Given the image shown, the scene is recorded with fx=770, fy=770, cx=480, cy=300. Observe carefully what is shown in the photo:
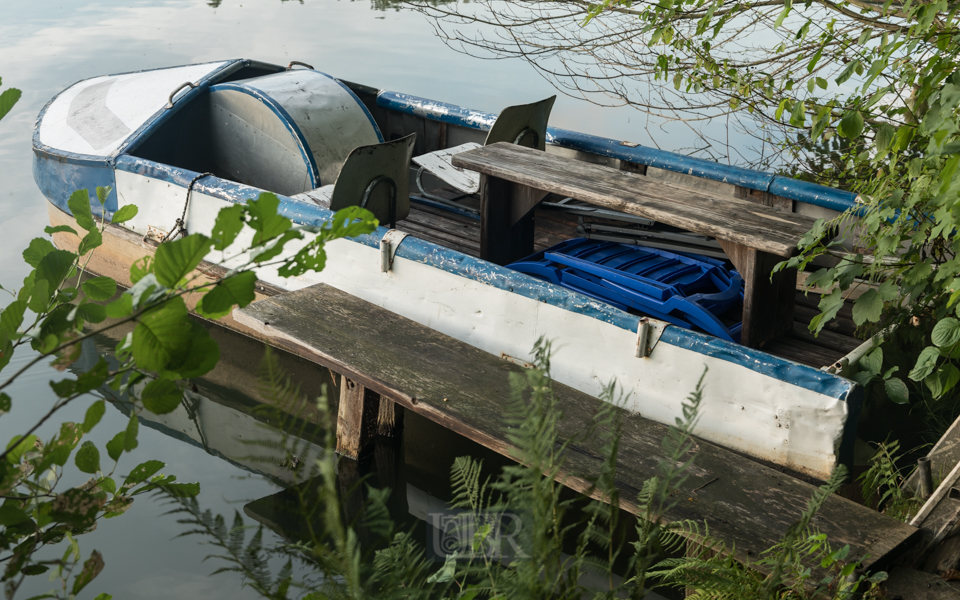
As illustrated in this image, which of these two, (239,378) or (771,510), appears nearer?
(771,510)

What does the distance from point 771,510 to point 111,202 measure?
3.96 m

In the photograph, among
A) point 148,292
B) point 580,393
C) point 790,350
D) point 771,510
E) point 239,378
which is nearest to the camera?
point 148,292

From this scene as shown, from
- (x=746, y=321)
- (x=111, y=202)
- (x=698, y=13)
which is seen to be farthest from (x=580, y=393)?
(x=111, y=202)

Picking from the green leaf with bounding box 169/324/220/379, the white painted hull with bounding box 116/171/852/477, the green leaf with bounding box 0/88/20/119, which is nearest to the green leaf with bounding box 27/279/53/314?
the green leaf with bounding box 0/88/20/119

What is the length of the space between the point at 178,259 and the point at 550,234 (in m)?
4.08

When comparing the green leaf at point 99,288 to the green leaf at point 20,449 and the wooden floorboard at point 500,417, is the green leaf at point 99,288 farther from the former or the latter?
the wooden floorboard at point 500,417

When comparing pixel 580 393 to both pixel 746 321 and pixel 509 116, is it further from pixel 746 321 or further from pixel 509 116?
pixel 509 116

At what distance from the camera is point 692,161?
180 inches

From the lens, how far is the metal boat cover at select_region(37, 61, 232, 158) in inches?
189

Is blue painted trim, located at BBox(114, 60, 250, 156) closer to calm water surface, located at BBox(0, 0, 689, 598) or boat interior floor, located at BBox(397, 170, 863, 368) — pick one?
calm water surface, located at BBox(0, 0, 689, 598)

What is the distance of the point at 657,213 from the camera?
3268 mm

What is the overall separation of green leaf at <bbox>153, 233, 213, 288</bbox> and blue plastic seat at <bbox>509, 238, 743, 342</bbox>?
2890 millimetres

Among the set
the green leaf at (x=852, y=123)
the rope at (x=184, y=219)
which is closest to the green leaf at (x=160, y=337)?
the green leaf at (x=852, y=123)

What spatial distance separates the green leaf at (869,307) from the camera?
2.55 metres
